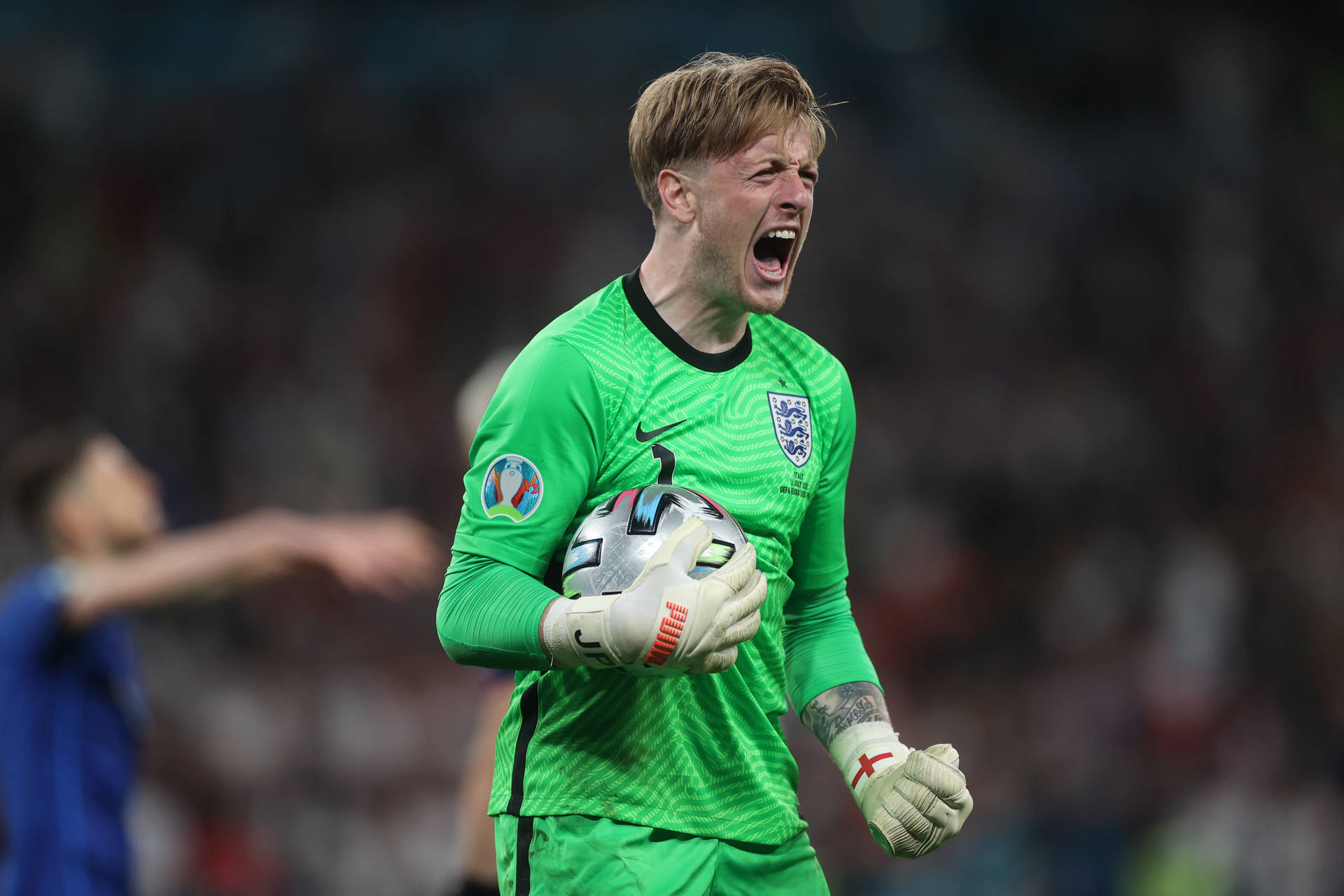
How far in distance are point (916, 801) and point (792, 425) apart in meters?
0.74

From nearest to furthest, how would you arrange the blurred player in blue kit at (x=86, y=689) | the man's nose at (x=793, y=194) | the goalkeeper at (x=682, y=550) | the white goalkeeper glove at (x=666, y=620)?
1. the white goalkeeper glove at (x=666, y=620)
2. the goalkeeper at (x=682, y=550)
3. the man's nose at (x=793, y=194)
4. the blurred player in blue kit at (x=86, y=689)

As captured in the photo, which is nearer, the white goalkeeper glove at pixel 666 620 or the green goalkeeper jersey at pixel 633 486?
the white goalkeeper glove at pixel 666 620

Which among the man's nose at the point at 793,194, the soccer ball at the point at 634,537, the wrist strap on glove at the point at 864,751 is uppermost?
the man's nose at the point at 793,194

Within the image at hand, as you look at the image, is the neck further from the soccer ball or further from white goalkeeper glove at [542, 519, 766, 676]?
white goalkeeper glove at [542, 519, 766, 676]

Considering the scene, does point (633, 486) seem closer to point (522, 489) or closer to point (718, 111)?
point (522, 489)

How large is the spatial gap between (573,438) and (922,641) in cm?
778

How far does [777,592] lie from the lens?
269 centimetres

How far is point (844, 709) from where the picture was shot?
2793 millimetres

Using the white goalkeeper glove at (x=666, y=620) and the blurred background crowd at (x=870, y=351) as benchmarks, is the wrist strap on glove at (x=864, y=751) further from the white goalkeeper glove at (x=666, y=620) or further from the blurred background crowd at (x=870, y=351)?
the blurred background crowd at (x=870, y=351)

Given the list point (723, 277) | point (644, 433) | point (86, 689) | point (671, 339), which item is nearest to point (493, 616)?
point (644, 433)

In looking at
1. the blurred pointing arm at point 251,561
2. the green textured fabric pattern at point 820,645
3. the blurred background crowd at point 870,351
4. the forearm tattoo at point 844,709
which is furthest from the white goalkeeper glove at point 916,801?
the blurred background crowd at point 870,351

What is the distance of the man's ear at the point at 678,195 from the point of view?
2.64m

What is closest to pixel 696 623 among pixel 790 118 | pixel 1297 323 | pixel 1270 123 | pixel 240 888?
pixel 790 118

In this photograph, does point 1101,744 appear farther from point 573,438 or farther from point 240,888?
point 573,438
